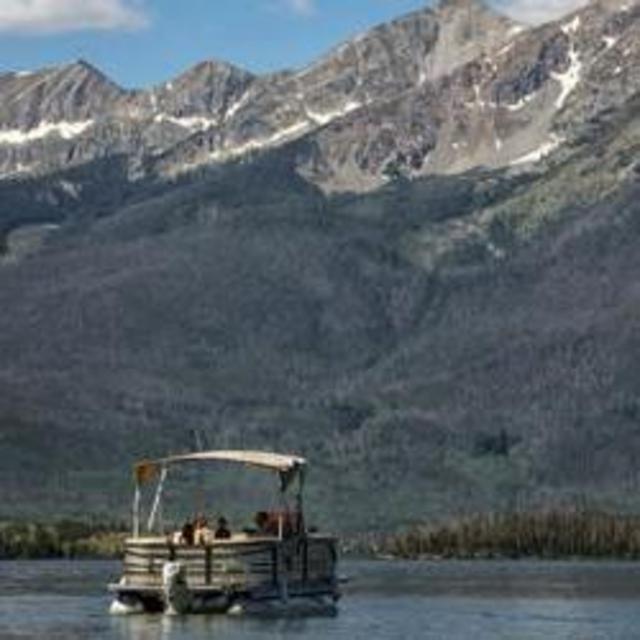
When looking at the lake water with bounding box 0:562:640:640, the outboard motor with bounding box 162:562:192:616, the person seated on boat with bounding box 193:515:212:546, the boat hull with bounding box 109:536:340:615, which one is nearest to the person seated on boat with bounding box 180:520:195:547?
the person seated on boat with bounding box 193:515:212:546

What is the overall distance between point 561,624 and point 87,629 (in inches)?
1373

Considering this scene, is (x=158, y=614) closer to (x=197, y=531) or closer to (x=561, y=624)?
(x=197, y=531)

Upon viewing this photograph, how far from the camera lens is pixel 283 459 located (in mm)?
147375

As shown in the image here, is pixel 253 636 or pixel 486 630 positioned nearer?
pixel 253 636

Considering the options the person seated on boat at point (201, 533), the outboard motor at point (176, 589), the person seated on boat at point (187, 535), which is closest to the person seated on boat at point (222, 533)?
the person seated on boat at point (201, 533)

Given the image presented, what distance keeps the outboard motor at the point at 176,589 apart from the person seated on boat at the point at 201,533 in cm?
223

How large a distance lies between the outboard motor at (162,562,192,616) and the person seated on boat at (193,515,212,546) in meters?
2.23

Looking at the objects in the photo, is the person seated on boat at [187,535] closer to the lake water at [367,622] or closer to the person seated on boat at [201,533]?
the person seated on boat at [201,533]

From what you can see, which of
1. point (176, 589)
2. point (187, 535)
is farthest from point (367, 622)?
point (176, 589)

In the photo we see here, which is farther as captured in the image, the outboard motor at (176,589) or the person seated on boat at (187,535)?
the person seated on boat at (187,535)

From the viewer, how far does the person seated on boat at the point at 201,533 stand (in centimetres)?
14388

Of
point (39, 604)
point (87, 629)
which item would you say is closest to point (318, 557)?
point (87, 629)

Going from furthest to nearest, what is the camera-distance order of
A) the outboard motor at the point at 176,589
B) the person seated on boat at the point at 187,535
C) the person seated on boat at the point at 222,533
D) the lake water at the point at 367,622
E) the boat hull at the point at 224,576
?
1. the person seated on boat at the point at 222,533
2. the person seated on boat at the point at 187,535
3. the boat hull at the point at 224,576
4. the outboard motor at the point at 176,589
5. the lake water at the point at 367,622

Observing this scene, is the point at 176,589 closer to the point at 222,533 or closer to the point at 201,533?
the point at 201,533
